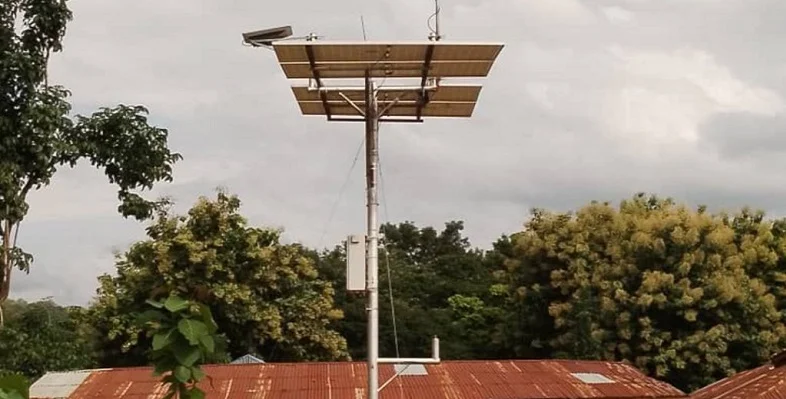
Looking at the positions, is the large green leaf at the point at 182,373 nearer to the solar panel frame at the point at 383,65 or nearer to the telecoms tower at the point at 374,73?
the telecoms tower at the point at 374,73

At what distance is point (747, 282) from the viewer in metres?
21.8

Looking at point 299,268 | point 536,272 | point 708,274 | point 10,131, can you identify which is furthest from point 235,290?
point 10,131

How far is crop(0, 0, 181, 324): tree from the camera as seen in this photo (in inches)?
372

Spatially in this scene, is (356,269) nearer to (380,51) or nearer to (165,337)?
(380,51)

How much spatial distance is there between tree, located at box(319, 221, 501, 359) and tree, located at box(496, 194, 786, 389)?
13.2 feet

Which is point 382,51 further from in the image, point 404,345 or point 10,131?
point 404,345

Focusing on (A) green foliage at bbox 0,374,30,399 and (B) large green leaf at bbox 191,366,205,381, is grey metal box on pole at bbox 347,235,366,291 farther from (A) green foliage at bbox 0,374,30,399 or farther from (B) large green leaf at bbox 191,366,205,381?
(A) green foliage at bbox 0,374,30,399

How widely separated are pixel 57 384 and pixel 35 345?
638 millimetres

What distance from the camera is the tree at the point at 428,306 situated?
27.6m

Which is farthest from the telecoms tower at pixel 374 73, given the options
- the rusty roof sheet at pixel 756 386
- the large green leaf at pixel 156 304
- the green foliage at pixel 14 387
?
the rusty roof sheet at pixel 756 386

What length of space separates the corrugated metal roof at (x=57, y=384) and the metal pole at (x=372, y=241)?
914 cm

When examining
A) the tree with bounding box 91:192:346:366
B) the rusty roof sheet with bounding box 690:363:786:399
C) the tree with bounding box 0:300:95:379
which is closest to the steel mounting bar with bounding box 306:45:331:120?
the rusty roof sheet with bounding box 690:363:786:399

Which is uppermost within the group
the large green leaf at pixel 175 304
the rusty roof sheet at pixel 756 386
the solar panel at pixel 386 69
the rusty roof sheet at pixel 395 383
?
the solar panel at pixel 386 69

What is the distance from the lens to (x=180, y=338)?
295 cm
